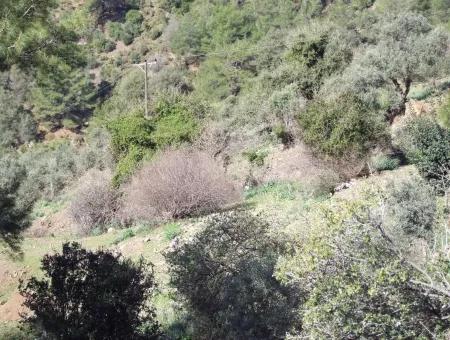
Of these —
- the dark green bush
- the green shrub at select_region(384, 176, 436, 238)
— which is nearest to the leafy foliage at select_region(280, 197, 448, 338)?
the green shrub at select_region(384, 176, 436, 238)

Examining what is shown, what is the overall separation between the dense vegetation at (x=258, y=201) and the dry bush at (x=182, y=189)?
0.16 feet

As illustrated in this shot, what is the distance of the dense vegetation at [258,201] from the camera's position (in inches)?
195

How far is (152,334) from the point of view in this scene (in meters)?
6.45

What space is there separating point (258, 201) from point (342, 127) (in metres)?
3.57

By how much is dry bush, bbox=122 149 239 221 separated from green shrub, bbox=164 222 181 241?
0.59 meters

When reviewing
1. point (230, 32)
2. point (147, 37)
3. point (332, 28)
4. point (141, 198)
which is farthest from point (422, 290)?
point (147, 37)

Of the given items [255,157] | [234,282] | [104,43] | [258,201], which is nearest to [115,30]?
[104,43]

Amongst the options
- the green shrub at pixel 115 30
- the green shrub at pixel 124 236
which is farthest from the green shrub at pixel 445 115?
the green shrub at pixel 115 30

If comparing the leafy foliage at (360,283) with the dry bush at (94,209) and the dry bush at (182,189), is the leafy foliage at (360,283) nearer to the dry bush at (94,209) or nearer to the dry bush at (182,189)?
the dry bush at (182,189)

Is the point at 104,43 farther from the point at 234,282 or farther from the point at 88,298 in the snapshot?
the point at 88,298

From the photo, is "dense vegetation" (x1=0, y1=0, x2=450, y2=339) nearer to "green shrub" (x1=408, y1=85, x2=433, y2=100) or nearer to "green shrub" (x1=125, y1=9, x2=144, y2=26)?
"green shrub" (x1=408, y1=85, x2=433, y2=100)

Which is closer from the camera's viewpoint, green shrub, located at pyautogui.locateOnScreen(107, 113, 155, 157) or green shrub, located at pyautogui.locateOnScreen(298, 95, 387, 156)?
green shrub, located at pyautogui.locateOnScreen(298, 95, 387, 156)

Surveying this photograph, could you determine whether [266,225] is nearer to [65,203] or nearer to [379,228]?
[379,228]

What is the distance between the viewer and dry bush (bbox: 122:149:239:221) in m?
14.5
